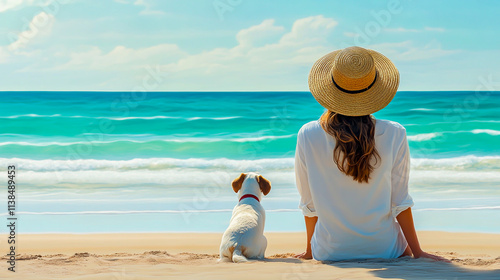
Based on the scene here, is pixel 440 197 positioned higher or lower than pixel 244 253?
higher

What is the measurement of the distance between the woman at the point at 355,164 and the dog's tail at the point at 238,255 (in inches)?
20.6

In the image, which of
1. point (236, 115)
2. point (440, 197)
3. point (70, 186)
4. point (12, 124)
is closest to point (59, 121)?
point (12, 124)

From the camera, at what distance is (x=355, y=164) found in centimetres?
280

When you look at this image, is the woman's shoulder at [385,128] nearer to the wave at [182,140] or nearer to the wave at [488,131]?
the wave at [182,140]

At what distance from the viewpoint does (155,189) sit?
840 centimetres

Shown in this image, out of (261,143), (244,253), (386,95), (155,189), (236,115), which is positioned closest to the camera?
(386,95)

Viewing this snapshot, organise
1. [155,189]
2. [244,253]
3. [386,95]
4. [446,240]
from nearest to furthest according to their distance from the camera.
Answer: [386,95] < [244,253] < [446,240] < [155,189]

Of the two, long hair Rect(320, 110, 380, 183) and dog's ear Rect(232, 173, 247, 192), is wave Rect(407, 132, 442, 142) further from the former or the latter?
long hair Rect(320, 110, 380, 183)

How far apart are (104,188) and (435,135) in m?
11.1

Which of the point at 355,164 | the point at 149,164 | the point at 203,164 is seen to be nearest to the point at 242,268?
the point at 355,164

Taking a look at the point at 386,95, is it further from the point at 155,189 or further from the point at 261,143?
the point at 261,143

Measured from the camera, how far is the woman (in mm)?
2824

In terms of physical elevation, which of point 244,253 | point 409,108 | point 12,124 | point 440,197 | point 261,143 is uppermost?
point 409,108

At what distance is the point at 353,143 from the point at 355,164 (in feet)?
0.37
